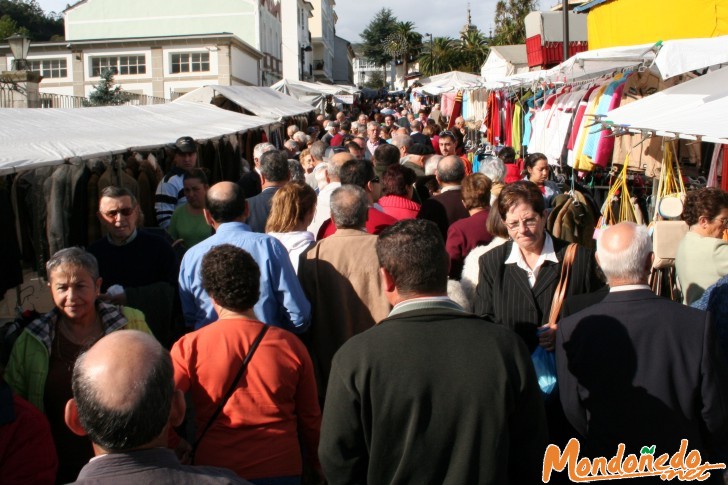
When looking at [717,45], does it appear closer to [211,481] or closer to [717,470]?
[717,470]

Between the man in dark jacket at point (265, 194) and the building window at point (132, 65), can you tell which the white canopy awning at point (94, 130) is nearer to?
the man in dark jacket at point (265, 194)

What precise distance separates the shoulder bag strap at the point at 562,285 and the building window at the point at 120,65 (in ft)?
145

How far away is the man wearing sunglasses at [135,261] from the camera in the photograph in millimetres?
4477

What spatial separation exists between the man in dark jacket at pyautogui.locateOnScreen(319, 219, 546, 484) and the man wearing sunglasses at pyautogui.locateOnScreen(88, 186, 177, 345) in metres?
2.13

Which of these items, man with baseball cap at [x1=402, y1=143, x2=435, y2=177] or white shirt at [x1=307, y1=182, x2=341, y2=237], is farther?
man with baseball cap at [x1=402, y1=143, x2=435, y2=177]

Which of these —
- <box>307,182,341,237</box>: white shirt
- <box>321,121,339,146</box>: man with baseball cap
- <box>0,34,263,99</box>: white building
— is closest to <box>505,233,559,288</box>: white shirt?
<box>307,182,341,237</box>: white shirt

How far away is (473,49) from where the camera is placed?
6775cm

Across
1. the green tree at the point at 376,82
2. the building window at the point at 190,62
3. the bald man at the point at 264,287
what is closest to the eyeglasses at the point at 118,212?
the bald man at the point at 264,287

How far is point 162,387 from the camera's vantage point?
2.05m

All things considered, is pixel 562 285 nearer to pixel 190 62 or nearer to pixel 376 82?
pixel 190 62

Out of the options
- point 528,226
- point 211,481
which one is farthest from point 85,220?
point 211,481

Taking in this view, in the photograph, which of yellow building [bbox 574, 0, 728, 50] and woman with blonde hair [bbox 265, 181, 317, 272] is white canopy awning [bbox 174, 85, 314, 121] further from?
woman with blonde hair [bbox 265, 181, 317, 272]

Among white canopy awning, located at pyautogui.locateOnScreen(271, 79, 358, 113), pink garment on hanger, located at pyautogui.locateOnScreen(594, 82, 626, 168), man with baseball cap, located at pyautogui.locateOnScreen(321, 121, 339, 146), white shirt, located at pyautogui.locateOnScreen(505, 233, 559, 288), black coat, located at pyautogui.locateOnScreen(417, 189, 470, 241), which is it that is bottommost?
white shirt, located at pyautogui.locateOnScreen(505, 233, 559, 288)

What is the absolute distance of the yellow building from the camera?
10742 mm
